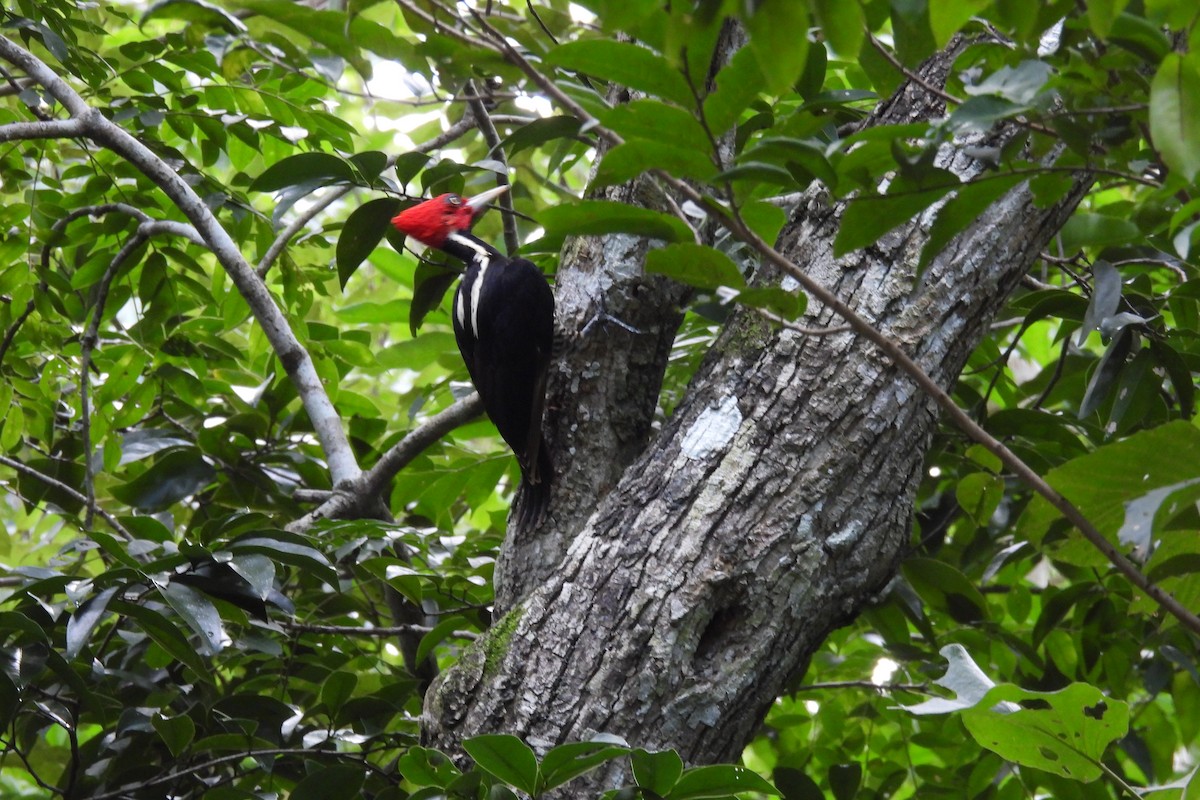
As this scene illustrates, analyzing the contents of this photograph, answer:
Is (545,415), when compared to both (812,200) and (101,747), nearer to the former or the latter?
(812,200)

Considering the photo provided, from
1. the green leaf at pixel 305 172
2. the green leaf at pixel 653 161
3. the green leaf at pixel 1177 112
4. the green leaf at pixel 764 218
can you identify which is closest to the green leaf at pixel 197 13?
the green leaf at pixel 305 172

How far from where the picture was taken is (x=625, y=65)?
1.35m

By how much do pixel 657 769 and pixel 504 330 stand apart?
169 cm

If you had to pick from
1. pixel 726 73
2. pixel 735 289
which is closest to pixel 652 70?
pixel 726 73

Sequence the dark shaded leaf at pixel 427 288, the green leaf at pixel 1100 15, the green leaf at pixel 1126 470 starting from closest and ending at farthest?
the green leaf at pixel 1100 15
the green leaf at pixel 1126 470
the dark shaded leaf at pixel 427 288

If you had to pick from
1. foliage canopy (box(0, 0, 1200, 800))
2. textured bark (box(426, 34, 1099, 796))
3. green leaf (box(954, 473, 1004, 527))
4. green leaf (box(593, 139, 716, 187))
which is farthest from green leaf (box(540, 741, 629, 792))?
green leaf (box(954, 473, 1004, 527))

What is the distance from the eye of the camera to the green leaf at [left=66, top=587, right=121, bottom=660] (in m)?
1.86

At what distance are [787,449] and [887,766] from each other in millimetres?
1649

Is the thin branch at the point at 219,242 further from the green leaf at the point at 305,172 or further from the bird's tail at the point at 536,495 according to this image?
the bird's tail at the point at 536,495

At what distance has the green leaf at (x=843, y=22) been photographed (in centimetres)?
115

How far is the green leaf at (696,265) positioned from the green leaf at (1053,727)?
2.21 feet

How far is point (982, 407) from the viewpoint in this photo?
2.67 m

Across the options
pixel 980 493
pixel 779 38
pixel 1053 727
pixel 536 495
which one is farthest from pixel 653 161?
pixel 980 493

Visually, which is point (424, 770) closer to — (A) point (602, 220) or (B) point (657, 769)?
(B) point (657, 769)
